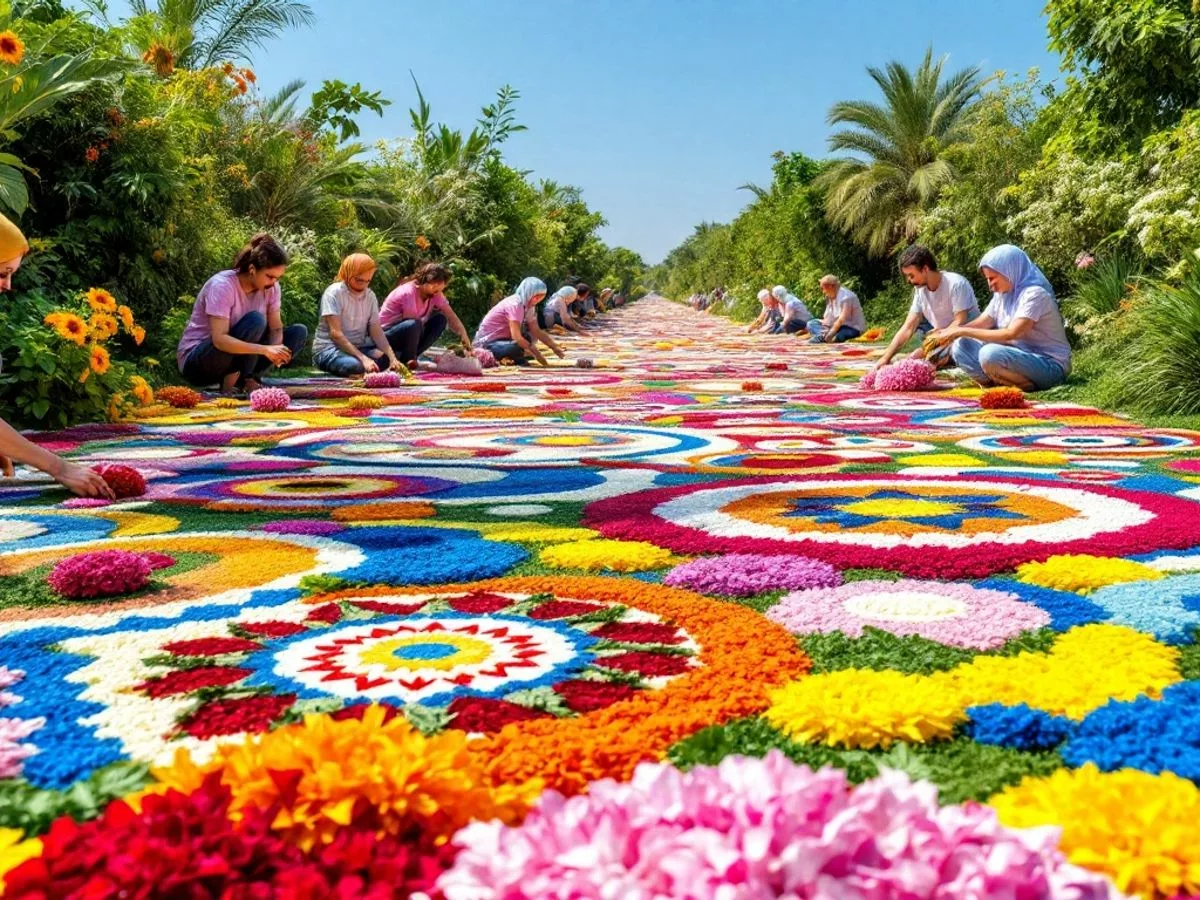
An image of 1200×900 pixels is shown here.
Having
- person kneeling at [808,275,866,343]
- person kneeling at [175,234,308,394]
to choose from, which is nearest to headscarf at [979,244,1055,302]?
person kneeling at [175,234,308,394]

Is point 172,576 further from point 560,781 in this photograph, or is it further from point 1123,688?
point 1123,688

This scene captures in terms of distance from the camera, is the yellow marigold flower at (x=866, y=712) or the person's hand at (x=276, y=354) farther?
the person's hand at (x=276, y=354)

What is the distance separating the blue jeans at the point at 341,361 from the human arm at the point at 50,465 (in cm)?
659

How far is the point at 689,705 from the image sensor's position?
1485mm

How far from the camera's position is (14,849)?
1.00 metres

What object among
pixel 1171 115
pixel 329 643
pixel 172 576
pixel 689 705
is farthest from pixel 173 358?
pixel 1171 115

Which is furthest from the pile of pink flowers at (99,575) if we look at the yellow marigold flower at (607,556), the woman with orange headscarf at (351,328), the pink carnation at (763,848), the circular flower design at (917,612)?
the woman with orange headscarf at (351,328)

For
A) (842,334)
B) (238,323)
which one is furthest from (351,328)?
(842,334)

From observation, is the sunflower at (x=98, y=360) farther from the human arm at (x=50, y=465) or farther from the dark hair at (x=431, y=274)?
the dark hair at (x=431, y=274)

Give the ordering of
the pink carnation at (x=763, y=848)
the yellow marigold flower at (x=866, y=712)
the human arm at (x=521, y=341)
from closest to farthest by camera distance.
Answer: the pink carnation at (x=763, y=848) < the yellow marigold flower at (x=866, y=712) < the human arm at (x=521, y=341)

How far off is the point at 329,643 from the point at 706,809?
1109mm

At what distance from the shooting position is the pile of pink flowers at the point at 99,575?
214cm

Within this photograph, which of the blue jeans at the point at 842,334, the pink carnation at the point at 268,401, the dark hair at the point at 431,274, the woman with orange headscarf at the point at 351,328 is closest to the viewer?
the pink carnation at the point at 268,401

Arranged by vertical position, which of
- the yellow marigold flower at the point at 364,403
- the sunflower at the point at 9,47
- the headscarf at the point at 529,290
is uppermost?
the sunflower at the point at 9,47
